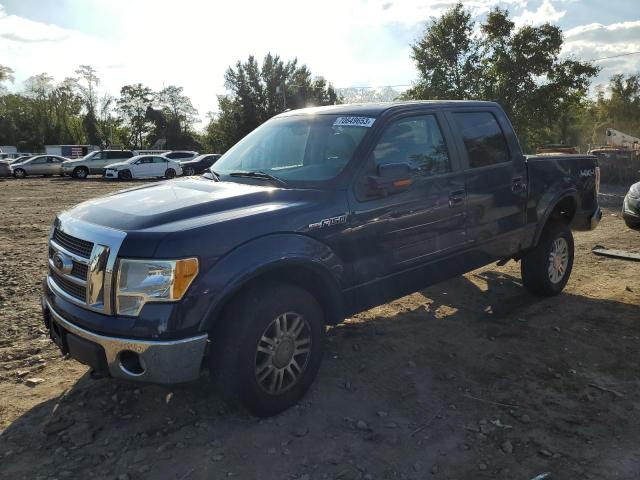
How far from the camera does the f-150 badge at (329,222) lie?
→ 3.26m

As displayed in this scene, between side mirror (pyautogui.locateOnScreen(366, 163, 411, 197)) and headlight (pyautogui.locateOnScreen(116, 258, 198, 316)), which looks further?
side mirror (pyautogui.locateOnScreen(366, 163, 411, 197))

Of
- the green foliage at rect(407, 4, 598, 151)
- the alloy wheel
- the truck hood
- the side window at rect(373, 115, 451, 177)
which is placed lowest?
the alloy wheel

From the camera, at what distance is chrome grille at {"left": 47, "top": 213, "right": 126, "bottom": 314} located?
2.81 m

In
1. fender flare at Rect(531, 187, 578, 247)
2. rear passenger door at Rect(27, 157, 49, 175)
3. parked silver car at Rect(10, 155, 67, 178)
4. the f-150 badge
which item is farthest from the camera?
rear passenger door at Rect(27, 157, 49, 175)

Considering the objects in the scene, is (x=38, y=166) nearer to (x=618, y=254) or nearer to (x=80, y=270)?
(x=618, y=254)

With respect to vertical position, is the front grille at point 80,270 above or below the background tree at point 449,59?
below

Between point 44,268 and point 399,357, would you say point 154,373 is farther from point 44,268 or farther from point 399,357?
point 44,268

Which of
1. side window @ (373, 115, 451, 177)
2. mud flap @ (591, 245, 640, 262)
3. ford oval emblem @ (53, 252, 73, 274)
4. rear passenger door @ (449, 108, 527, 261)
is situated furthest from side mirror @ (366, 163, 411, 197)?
mud flap @ (591, 245, 640, 262)

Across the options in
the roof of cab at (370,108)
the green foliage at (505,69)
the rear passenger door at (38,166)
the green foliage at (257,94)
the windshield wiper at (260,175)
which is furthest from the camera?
the green foliage at (257,94)

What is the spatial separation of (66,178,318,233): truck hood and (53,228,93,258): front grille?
0.45 ft

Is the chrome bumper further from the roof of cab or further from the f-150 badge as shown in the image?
the roof of cab

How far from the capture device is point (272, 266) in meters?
3.02

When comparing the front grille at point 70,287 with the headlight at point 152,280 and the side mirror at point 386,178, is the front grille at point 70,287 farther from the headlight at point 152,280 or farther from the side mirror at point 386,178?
the side mirror at point 386,178

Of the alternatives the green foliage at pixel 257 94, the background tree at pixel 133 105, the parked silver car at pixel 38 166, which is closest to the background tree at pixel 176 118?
the background tree at pixel 133 105
